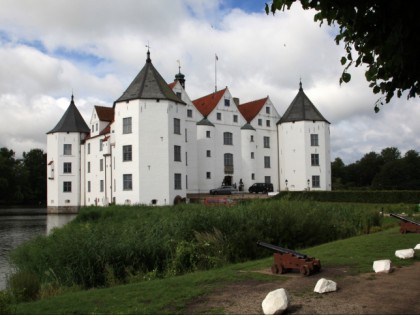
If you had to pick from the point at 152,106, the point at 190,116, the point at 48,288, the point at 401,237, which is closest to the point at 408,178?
the point at 190,116

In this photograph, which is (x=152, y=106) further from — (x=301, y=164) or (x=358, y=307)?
(x=358, y=307)

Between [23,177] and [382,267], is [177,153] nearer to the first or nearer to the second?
[382,267]

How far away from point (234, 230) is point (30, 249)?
6.40 meters

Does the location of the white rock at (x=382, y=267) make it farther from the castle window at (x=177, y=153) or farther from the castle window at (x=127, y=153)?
the castle window at (x=127, y=153)

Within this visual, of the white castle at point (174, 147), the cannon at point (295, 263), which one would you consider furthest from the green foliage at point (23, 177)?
the cannon at point (295, 263)

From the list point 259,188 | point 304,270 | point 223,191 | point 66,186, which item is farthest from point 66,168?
point 304,270

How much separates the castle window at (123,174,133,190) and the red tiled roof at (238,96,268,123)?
16529 mm

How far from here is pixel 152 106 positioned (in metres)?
36.9

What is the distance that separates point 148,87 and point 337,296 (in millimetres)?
33577

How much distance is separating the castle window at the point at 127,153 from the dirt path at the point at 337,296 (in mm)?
31003

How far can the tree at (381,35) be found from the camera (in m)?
4.69

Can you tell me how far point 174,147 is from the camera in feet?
124

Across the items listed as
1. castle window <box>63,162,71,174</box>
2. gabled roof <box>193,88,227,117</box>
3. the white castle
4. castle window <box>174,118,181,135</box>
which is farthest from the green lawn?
castle window <box>63,162,71,174</box>

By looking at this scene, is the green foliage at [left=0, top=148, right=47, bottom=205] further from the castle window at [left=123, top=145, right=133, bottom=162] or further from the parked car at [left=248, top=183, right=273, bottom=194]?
the parked car at [left=248, top=183, right=273, bottom=194]
